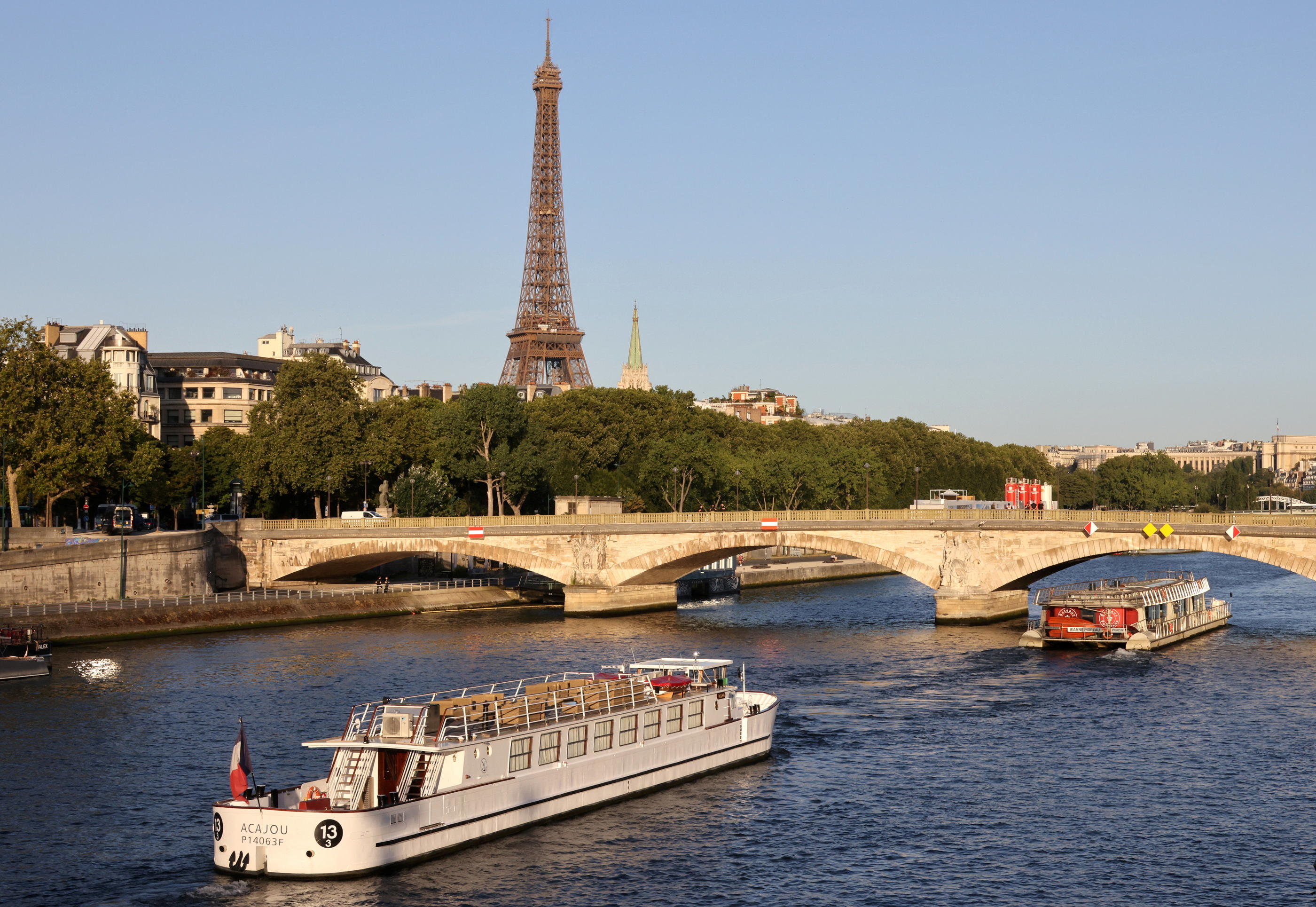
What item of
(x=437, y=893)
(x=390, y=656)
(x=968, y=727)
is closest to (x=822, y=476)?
(x=390, y=656)

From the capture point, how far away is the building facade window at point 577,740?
4062 cm

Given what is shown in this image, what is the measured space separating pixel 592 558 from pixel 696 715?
4602 cm

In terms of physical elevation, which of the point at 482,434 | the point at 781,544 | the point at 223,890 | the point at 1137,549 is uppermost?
the point at 482,434

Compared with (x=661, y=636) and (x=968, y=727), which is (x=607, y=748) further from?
(x=661, y=636)

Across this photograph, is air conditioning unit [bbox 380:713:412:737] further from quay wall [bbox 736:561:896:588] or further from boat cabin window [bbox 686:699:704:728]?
quay wall [bbox 736:561:896:588]

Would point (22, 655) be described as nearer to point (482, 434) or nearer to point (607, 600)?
point (607, 600)

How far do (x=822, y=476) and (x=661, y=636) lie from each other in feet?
211

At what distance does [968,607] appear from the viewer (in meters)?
83.1

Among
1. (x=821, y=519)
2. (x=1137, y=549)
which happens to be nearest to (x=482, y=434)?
(x=821, y=519)

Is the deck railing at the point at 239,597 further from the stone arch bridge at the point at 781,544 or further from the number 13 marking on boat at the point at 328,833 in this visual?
the number 13 marking on boat at the point at 328,833

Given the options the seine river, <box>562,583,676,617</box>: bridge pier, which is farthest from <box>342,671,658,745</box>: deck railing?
<box>562,583,676,617</box>: bridge pier

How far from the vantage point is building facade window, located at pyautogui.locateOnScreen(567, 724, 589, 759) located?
1599 inches

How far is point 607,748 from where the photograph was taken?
137 feet

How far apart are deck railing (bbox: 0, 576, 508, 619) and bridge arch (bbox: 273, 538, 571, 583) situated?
80.1 inches
